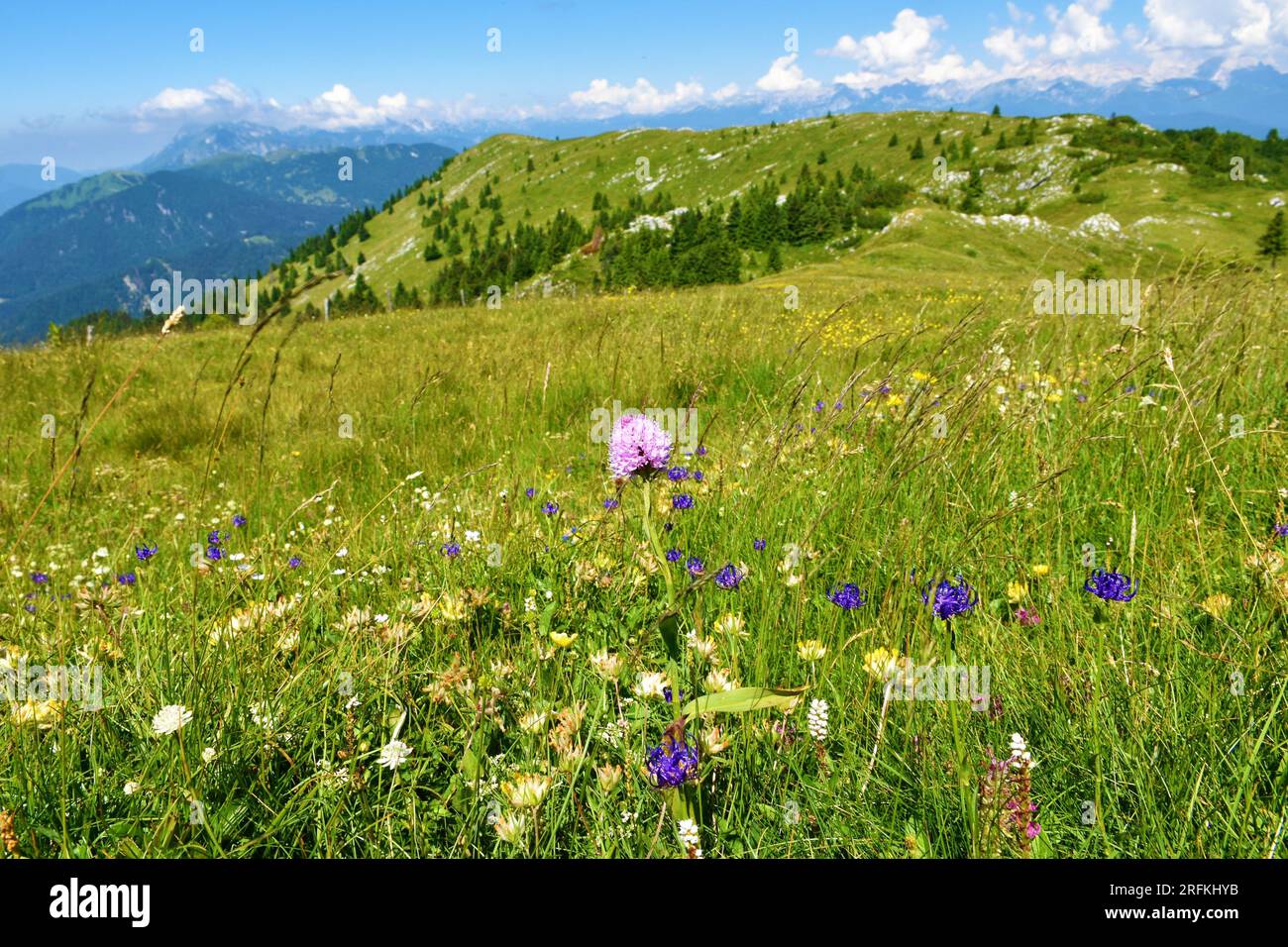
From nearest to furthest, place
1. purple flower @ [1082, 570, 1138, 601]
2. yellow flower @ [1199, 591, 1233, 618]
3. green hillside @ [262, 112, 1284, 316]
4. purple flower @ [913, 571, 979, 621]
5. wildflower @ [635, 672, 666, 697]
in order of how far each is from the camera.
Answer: purple flower @ [913, 571, 979, 621] < purple flower @ [1082, 570, 1138, 601] < wildflower @ [635, 672, 666, 697] < yellow flower @ [1199, 591, 1233, 618] < green hillside @ [262, 112, 1284, 316]

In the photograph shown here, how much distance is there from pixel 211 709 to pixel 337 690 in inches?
12.6

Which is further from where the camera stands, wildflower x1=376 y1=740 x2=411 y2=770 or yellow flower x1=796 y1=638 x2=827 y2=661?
yellow flower x1=796 y1=638 x2=827 y2=661

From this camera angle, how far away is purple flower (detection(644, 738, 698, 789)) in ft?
4.48

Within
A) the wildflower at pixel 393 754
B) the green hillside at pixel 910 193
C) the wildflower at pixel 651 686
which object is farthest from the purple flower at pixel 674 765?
the green hillside at pixel 910 193

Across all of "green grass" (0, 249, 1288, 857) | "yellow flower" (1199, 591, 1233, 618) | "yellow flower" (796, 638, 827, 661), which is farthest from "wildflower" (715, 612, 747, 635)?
"yellow flower" (1199, 591, 1233, 618)

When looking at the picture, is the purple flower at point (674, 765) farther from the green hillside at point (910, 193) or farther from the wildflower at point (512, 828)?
the green hillside at point (910, 193)

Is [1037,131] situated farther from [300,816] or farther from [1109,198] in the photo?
[300,816]

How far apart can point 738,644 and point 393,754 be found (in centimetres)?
107

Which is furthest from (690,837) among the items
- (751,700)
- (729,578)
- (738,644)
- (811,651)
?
(729,578)

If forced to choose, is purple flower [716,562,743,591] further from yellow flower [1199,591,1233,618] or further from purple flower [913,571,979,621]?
yellow flower [1199,591,1233,618]

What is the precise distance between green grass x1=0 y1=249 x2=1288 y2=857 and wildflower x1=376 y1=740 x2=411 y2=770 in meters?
0.04

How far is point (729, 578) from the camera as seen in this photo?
7.40 feet

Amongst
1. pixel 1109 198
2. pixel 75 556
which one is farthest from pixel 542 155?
pixel 75 556

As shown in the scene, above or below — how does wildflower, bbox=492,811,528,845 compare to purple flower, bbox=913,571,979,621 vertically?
below
